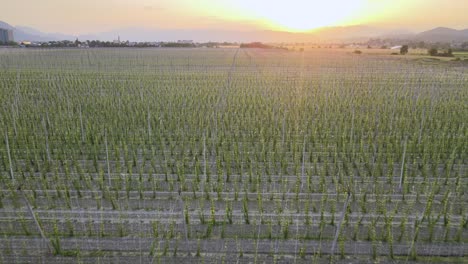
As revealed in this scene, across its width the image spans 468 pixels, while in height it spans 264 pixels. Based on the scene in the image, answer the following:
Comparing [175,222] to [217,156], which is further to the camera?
[217,156]

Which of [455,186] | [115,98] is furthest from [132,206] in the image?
[115,98]

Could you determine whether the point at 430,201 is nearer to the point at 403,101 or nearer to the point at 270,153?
the point at 270,153

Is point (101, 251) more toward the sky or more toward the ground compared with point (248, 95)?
more toward the ground

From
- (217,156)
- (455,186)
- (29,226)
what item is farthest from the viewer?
(217,156)

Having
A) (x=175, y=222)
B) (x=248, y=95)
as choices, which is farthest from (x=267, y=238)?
(x=248, y=95)

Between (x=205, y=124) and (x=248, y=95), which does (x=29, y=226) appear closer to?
(x=205, y=124)

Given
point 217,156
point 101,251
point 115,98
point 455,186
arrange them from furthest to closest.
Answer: point 115,98 < point 217,156 < point 455,186 < point 101,251
